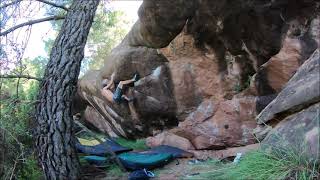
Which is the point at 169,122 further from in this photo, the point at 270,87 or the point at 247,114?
the point at 270,87

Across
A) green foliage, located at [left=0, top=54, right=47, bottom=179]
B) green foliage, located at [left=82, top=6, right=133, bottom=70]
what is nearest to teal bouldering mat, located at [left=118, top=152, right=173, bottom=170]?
green foliage, located at [left=0, top=54, right=47, bottom=179]

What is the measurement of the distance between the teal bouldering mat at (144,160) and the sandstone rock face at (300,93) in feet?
9.46

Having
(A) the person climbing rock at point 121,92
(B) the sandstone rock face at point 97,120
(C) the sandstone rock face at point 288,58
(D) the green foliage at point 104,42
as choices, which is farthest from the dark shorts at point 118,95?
(D) the green foliage at point 104,42

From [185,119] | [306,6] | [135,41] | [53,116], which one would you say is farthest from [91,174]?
[306,6]

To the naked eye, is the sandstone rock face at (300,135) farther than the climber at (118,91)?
No

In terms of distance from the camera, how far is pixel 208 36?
282 inches

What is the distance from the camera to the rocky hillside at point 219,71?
418 centimetres

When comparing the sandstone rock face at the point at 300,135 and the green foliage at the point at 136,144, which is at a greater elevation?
the sandstone rock face at the point at 300,135

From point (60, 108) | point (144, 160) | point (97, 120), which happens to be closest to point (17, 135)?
point (60, 108)

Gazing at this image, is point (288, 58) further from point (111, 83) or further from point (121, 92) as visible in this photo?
point (111, 83)

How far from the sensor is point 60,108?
570cm

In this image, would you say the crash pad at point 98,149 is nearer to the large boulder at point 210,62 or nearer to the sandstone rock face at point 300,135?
the large boulder at point 210,62

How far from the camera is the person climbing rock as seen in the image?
875 cm

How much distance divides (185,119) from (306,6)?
3484mm
